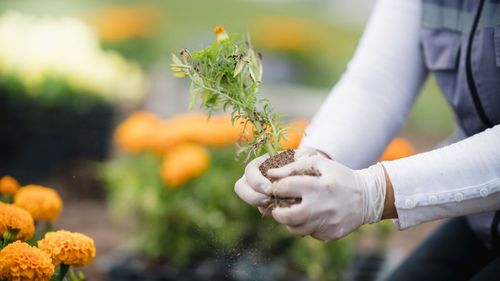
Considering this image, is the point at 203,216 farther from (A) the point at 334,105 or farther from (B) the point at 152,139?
(A) the point at 334,105

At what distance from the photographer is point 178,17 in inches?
408

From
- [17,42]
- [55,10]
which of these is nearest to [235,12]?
[55,10]

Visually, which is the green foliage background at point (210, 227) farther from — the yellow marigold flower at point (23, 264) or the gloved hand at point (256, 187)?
the yellow marigold flower at point (23, 264)

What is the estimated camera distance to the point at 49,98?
411 cm

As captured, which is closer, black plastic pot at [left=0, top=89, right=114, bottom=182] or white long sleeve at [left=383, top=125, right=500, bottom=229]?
white long sleeve at [left=383, top=125, right=500, bottom=229]

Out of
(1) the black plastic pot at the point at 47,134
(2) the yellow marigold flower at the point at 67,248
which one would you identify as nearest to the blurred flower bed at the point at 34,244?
(2) the yellow marigold flower at the point at 67,248

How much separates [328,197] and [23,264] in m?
0.60

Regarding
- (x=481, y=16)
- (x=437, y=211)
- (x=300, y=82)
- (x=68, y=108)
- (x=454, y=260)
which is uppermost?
(x=481, y=16)

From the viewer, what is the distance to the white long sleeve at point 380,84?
1771 millimetres

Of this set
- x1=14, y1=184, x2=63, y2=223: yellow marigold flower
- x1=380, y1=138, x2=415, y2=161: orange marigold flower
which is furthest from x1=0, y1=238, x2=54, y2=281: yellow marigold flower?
x1=380, y1=138, x2=415, y2=161: orange marigold flower

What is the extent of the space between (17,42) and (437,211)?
3588mm

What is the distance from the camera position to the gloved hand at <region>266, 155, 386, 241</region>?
130cm

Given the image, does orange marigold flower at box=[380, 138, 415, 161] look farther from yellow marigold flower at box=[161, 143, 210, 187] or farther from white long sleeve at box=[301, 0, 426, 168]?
white long sleeve at box=[301, 0, 426, 168]

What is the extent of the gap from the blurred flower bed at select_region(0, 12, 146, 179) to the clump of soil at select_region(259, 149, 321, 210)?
2961mm
